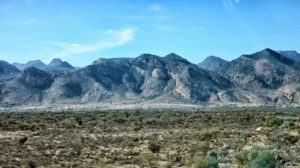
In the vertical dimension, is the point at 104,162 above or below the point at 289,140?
below

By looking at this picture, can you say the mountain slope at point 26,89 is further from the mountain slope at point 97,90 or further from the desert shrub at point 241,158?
the desert shrub at point 241,158

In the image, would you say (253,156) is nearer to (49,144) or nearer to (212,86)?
(49,144)

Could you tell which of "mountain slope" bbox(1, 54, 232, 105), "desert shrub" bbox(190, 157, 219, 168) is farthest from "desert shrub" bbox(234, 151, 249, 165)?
"mountain slope" bbox(1, 54, 232, 105)

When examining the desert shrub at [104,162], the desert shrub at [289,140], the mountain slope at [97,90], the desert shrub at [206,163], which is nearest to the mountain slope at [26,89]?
the mountain slope at [97,90]

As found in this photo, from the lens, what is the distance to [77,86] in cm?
19000

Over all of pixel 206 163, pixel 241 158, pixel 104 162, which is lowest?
pixel 104 162

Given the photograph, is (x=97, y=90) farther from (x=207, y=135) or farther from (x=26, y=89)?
(x=207, y=135)

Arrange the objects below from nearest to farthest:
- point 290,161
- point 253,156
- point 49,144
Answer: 1. point 253,156
2. point 290,161
3. point 49,144

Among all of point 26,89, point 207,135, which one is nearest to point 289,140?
point 207,135

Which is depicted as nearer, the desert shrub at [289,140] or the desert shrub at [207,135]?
the desert shrub at [289,140]

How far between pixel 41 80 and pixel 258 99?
135 meters

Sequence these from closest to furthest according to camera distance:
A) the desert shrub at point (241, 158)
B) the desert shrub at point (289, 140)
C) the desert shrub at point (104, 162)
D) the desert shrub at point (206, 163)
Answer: the desert shrub at point (206, 163)
the desert shrub at point (241, 158)
the desert shrub at point (104, 162)
the desert shrub at point (289, 140)

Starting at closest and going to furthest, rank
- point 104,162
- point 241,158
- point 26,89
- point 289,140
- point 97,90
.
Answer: point 241,158 < point 104,162 < point 289,140 < point 26,89 < point 97,90

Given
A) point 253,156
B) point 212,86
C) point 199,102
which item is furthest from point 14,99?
point 253,156
